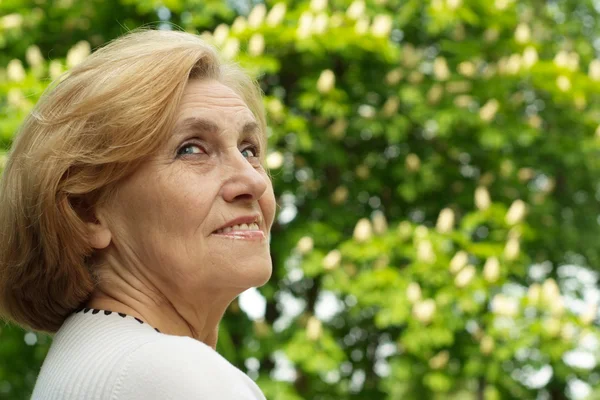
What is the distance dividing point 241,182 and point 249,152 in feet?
0.53

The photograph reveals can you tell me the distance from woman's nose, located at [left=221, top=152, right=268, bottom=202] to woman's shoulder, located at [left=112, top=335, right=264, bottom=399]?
302 mm

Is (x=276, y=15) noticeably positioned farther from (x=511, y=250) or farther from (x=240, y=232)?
(x=240, y=232)

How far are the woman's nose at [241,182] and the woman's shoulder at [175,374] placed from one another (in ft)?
0.99

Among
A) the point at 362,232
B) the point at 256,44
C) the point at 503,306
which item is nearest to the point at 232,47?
the point at 256,44

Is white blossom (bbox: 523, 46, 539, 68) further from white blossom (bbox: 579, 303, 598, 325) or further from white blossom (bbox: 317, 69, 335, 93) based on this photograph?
white blossom (bbox: 579, 303, 598, 325)

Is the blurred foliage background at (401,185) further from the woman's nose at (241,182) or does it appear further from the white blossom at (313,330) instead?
the woman's nose at (241,182)

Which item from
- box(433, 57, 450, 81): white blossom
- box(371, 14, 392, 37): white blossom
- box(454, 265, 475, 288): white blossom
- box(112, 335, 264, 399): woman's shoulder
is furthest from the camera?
box(433, 57, 450, 81): white blossom

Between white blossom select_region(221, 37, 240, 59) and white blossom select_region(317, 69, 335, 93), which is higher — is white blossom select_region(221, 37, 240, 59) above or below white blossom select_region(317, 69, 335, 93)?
above

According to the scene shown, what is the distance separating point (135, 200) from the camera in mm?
1556

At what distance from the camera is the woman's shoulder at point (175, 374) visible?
128cm

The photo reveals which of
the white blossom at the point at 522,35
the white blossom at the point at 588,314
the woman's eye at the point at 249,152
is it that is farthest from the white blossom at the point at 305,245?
the woman's eye at the point at 249,152

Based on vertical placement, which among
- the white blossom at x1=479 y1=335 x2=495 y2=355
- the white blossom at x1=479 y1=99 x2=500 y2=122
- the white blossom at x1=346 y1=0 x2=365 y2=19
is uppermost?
the white blossom at x1=346 y1=0 x2=365 y2=19

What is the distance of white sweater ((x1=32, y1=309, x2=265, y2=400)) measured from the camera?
1.28 m

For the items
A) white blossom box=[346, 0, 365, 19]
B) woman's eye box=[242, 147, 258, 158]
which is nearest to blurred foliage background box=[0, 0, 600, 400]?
white blossom box=[346, 0, 365, 19]
